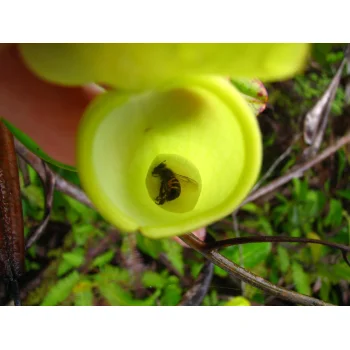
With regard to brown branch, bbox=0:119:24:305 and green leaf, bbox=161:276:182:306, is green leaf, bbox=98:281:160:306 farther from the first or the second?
brown branch, bbox=0:119:24:305

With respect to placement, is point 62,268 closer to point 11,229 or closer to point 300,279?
point 11,229

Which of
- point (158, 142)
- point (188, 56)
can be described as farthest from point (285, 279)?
point (188, 56)

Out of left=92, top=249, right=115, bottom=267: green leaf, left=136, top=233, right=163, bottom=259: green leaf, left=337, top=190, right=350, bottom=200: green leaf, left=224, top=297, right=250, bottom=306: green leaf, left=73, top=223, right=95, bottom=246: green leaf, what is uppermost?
left=337, top=190, right=350, bottom=200: green leaf

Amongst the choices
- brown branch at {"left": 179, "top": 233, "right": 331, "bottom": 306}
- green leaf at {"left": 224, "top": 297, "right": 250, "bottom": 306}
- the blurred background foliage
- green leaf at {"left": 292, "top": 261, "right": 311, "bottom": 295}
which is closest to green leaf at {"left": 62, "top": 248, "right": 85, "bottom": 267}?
the blurred background foliage

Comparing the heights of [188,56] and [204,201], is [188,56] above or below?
above

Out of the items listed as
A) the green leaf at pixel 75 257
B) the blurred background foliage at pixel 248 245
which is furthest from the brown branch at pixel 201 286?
the green leaf at pixel 75 257

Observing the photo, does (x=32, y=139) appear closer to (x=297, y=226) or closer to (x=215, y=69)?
(x=215, y=69)
